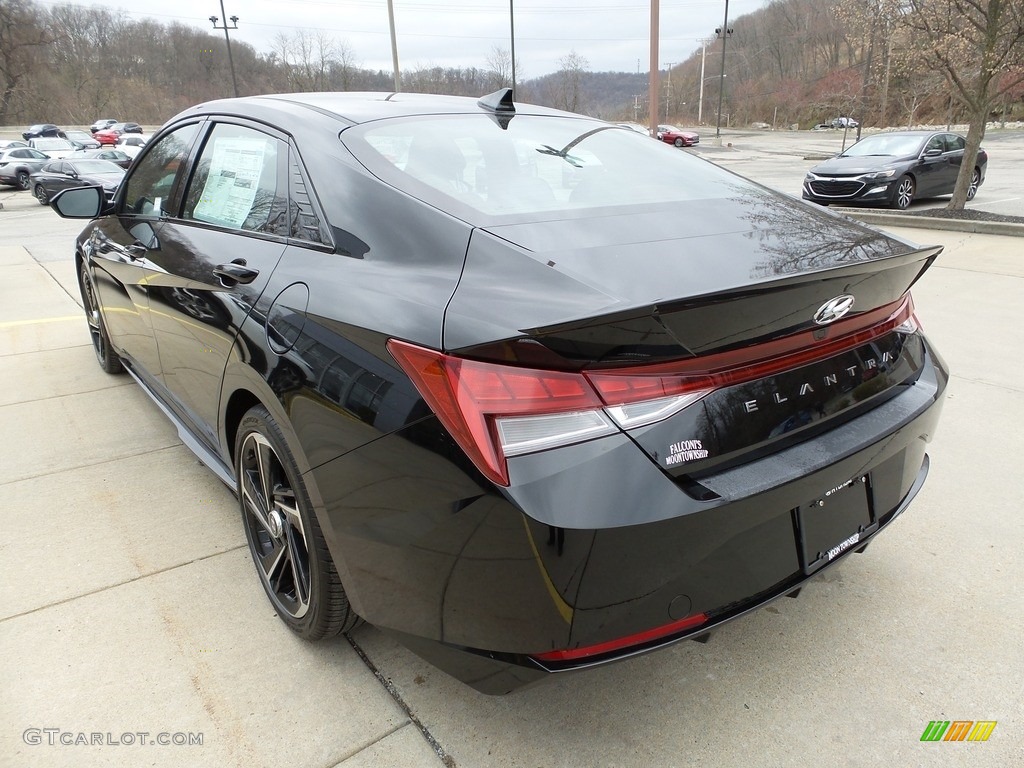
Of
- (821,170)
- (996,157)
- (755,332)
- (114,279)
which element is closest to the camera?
(755,332)

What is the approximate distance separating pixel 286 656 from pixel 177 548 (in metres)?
0.88

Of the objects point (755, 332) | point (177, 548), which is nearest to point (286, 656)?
point (177, 548)

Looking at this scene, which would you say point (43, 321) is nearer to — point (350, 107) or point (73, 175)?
point (350, 107)

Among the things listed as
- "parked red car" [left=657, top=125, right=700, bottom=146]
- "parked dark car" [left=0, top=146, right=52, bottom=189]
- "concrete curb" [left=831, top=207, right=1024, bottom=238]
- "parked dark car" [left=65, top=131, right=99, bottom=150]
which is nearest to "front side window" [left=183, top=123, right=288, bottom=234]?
Answer: "concrete curb" [left=831, top=207, right=1024, bottom=238]

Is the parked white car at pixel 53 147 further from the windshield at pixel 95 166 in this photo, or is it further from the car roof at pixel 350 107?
the car roof at pixel 350 107

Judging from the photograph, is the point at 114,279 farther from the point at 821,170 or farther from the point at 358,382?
the point at 821,170

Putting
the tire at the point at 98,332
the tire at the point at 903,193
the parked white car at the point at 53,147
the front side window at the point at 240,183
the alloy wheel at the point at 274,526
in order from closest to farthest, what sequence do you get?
the alloy wheel at the point at 274,526 < the front side window at the point at 240,183 < the tire at the point at 98,332 < the tire at the point at 903,193 < the parked white car at the point at 53,147

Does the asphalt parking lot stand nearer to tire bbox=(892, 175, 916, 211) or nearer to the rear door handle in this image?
the rear door handle

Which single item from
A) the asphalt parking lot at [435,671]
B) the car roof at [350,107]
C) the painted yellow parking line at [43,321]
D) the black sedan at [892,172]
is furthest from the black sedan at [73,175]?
the asphalt parking lot at [435,671]

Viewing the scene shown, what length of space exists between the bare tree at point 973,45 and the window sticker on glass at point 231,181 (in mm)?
10324

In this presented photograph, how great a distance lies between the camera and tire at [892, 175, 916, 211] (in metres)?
12.2

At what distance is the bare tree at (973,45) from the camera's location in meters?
9.12

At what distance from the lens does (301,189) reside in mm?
2088

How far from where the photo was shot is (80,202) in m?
3.80
